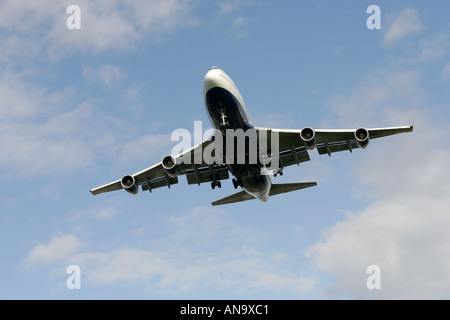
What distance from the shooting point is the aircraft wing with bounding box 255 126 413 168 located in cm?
3478

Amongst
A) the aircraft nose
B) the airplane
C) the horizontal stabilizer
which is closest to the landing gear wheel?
the airplane

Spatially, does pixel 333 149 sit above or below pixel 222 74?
below

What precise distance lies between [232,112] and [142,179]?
10.4 meters

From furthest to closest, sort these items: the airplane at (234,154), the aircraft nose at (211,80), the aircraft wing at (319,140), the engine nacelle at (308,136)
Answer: the aircraft wing at (319,140), the engine nacelle at (308,136), the airplane at (234,154), the aircraft nose at (211,80)

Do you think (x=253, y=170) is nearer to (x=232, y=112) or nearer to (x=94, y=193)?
(x=232, y=112)

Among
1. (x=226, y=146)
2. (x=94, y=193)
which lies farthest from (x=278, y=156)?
(x=94, y=193)

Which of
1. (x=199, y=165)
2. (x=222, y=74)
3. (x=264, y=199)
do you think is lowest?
(x=264, y=199)

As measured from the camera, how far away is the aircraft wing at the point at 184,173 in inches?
1538

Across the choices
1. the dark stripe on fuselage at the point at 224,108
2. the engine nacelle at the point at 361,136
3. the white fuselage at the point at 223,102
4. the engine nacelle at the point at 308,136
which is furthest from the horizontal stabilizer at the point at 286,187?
the dark stripe on fuselage at the point at 224,108

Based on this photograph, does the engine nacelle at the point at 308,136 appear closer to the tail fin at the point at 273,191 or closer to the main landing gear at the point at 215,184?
the tail fin at the point at 273,191

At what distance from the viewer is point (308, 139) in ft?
114

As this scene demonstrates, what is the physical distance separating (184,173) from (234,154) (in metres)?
7.44

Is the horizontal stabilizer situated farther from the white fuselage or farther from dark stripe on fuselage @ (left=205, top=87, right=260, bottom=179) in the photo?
dark stripe on fuselage @ (left=205, top=87, right=260, bottom=179)

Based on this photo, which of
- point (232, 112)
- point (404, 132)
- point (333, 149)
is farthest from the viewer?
point (333, 149)
